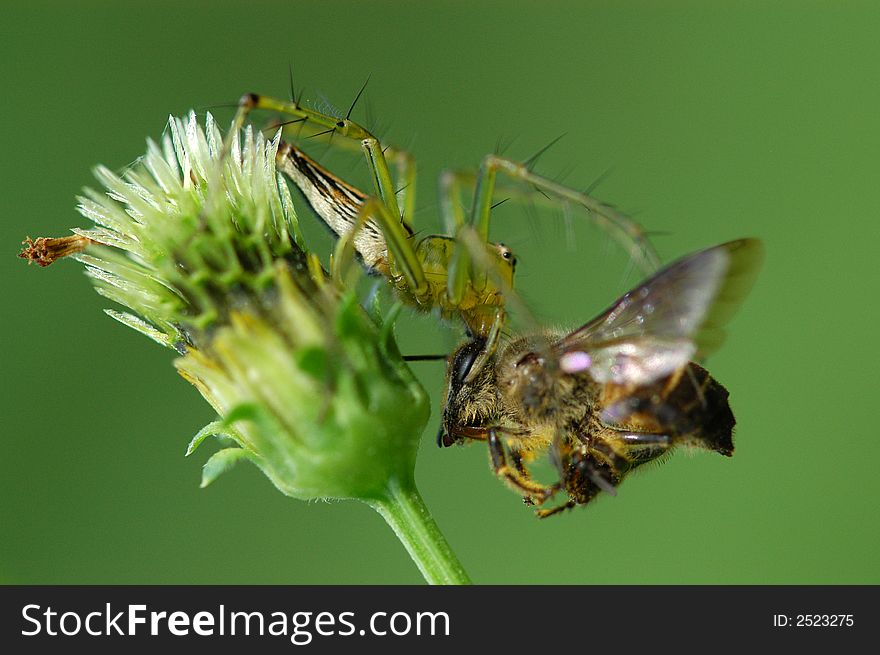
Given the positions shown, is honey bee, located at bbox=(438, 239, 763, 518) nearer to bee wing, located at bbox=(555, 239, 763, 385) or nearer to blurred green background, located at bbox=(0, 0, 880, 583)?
bee wing, located at bbox=(555, 239, 763, 385)

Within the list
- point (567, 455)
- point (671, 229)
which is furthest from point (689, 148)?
point (567, 455)

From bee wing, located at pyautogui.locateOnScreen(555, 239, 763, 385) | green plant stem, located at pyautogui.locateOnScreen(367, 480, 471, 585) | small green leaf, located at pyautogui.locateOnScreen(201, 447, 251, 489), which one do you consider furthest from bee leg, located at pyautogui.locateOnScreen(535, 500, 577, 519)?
small green leaf, located at pyautogui.locateOnScreen(201, 447, 251, 489)

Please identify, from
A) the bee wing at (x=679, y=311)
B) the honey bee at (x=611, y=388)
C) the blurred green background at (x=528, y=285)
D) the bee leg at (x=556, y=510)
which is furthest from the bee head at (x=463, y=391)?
the blurred green background at (x=528, y=285)

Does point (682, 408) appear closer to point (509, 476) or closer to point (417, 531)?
point (509, 476)

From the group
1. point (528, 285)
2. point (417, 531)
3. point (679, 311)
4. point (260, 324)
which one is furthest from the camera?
point (528, 285)

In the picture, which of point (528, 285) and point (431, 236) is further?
point (528, 285)

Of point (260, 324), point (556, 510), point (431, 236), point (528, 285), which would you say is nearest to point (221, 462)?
point (260, 324)
